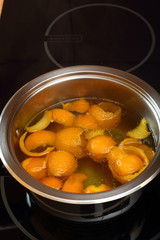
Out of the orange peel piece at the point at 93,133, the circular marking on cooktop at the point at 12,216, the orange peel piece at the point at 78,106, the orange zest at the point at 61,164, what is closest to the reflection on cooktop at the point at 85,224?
the circular marking on cooktop at the point at 12,216

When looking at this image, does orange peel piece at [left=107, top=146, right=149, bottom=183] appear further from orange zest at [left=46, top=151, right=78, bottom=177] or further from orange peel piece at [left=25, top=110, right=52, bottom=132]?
orange peel piece at [left=25, top=110, right=52, bottom=132]

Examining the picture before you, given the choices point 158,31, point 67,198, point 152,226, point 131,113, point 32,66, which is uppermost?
point 158,31

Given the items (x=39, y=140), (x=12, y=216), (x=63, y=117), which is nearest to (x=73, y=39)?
(x=63, y=117)

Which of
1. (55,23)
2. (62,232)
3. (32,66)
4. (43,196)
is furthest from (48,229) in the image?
(55,23)

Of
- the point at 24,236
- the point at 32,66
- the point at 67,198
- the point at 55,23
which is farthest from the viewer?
the point at 55,23

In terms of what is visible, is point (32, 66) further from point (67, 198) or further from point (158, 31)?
point (67, 198)

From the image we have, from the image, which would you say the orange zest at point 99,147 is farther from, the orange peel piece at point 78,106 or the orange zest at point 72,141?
the orange peel piece at point 78,106

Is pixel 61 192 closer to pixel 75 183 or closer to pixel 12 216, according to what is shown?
pixel 75 183
